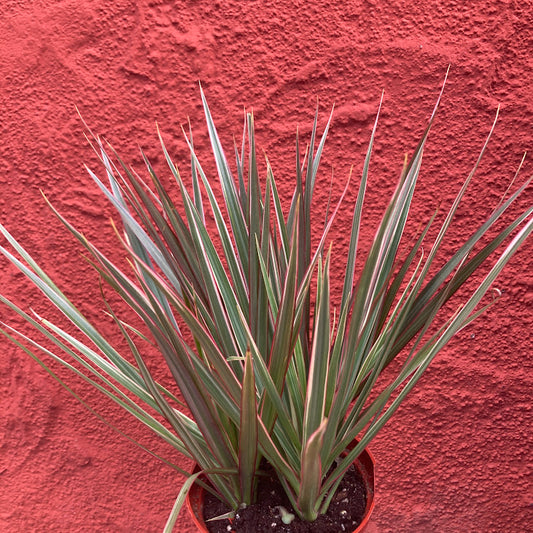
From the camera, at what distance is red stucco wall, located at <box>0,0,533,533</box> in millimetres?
1118

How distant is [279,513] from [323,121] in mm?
737

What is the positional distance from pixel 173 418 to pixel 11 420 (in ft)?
2.40

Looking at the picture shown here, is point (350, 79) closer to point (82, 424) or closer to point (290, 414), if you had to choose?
point (290, 414)

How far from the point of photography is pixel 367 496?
0.86 metres

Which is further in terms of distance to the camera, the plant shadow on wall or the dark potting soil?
the dark potting soil

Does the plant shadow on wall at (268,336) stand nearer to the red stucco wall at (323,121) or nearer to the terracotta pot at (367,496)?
the terracotta pot at (367,496)

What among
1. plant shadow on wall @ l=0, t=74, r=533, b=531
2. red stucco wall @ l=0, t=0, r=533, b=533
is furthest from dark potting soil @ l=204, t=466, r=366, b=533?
red stucco wall @ l=0, t=0, r=533, b=533

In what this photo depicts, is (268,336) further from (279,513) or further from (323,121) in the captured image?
(323,121)

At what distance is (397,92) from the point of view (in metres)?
1.14

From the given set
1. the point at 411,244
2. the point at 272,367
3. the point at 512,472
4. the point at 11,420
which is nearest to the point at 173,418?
the point at 272,367

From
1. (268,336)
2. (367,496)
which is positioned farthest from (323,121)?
(367,496)

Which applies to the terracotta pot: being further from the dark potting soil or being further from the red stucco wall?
the red stucco wall

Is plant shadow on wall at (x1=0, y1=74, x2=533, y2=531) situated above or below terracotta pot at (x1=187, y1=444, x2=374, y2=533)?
above

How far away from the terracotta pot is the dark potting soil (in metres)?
0.01
